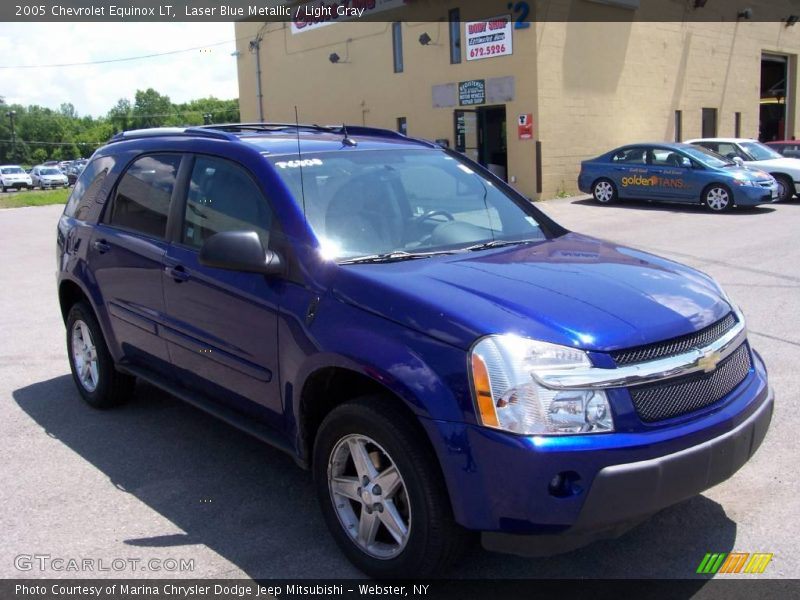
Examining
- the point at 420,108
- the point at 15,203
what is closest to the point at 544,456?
the point at 420,108

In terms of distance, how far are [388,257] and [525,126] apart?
63.7 ft

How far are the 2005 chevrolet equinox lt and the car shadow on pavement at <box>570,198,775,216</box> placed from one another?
14.2 meters

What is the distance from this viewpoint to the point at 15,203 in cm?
3391

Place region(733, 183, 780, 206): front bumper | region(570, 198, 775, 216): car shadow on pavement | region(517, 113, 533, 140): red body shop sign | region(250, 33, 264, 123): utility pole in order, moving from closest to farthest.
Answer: region(733, 183, 780, 206): front bumper, region(570, 198, 775, 216): car shadow on pavement, region(517, 113, 533, 140): red body shop sign, region(250, 33, 264, 123): utility pole

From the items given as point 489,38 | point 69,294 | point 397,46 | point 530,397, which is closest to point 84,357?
point 69,294

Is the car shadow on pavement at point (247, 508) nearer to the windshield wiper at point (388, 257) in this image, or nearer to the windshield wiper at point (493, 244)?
the windshield wiper at point (388, 257)

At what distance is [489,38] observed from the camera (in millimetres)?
22547

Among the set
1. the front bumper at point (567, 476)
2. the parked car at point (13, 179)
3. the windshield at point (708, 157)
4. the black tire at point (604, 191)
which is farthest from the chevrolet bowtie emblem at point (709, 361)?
the parked car at point (13, 179)

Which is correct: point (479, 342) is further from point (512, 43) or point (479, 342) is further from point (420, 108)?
point (420, 108)

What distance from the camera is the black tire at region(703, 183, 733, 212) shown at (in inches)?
661

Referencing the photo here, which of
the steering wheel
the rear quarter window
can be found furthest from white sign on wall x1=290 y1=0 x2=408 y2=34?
the steering wheel

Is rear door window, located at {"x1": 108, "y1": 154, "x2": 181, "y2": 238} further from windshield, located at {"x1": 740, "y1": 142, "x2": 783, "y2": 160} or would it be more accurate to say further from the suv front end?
windshield, located at {"x1": 740, "y1": 142, "x2": 783, "y2": 160}

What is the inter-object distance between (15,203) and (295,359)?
3479 cm

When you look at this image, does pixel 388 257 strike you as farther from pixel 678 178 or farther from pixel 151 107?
pixel 151 107
